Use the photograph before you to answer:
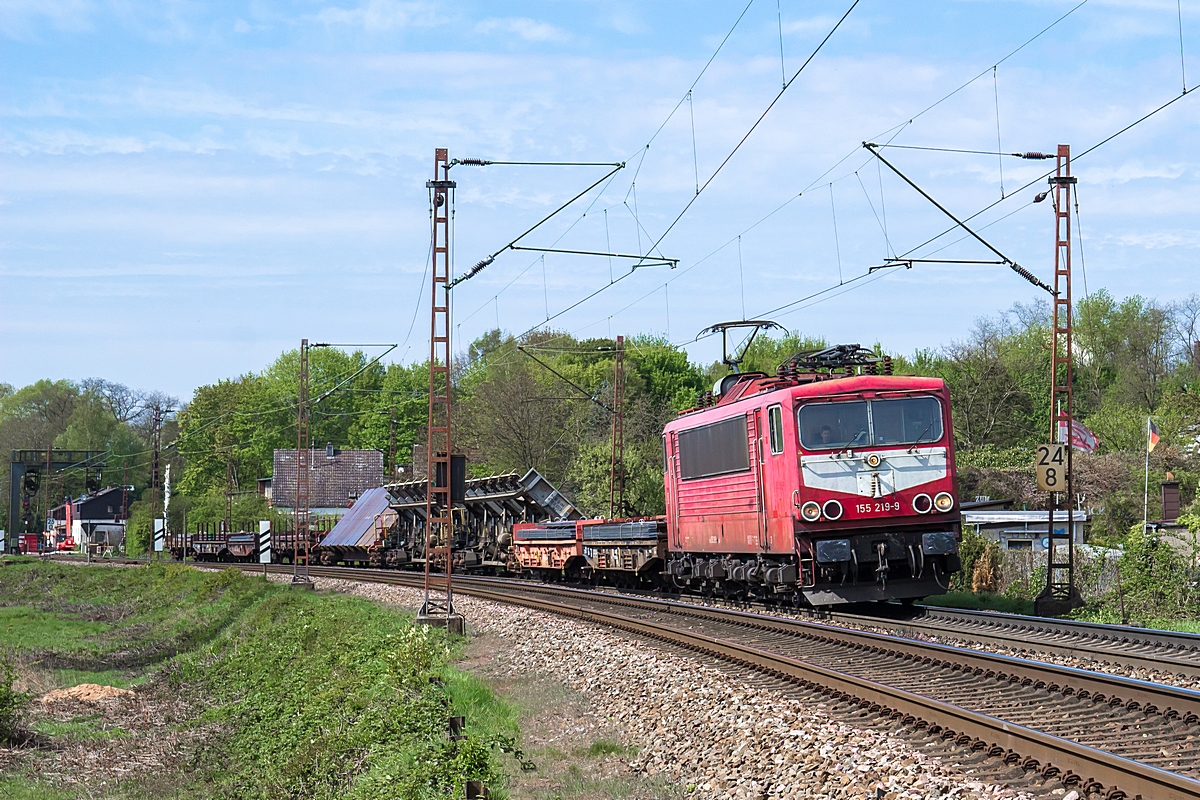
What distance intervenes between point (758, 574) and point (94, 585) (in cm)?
3802

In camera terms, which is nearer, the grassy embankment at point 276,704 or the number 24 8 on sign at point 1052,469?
the grassy embankment at point 276,704

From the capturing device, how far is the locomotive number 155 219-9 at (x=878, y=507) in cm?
1756

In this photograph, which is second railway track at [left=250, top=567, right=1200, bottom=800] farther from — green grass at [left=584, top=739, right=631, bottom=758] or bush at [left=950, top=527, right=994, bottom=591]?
bush at [left=950, top=527, right=994, bottom=591]

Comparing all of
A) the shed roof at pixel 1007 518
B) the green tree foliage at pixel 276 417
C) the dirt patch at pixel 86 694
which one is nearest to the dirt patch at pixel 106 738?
the dirt patch at pixel 86 694

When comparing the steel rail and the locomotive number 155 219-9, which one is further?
the locomotive number 155 219-9

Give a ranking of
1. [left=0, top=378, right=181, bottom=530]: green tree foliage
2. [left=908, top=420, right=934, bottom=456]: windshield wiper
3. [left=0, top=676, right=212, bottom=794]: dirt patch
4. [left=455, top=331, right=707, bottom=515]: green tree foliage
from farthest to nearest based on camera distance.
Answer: [left=0, top=378, right=181, bottom=530]: green tree foliage < [left=455, top=331, right=707, bottom=515]: green tree foliage < [left=908, top=420, right=934, bottom=456]: windshield wiper < [left=0, top=676, right=212, bottom=794]: dirt patch

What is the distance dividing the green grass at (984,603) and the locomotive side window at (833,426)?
13.0ft

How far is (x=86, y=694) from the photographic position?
2008cm

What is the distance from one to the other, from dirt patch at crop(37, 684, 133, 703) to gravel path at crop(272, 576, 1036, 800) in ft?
27.8

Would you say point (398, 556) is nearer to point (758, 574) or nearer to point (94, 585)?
point (94, 585)

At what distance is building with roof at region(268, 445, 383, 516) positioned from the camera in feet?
276

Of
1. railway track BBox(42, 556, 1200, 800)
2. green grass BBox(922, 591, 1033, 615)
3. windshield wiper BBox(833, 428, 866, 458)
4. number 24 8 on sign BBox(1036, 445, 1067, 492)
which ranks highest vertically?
windshield wiper BBox(833, 428, 866, 458)

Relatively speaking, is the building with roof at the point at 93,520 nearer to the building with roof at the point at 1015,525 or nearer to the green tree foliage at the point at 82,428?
the green tree foliage at the point at 82,428

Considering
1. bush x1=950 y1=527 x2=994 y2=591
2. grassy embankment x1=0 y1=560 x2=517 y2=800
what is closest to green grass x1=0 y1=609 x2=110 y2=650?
grassy embankment x1=0 y1=560 x2=517 y2=800
